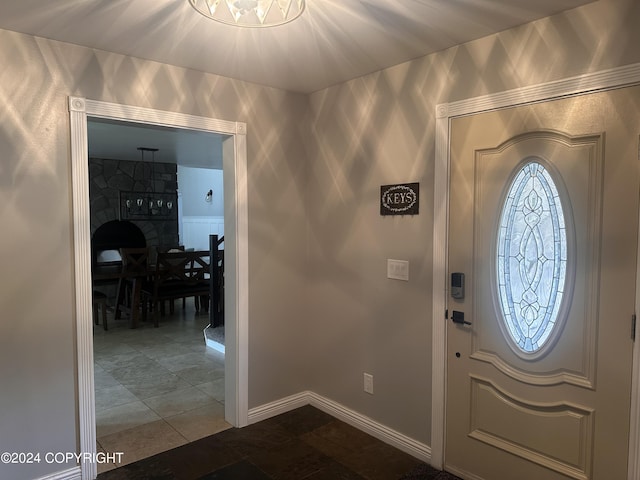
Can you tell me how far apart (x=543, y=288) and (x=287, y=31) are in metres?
1.70

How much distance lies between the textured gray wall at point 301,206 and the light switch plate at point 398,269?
0.04 m

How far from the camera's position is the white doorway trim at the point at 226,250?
90.5 inches

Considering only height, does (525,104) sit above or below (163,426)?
above

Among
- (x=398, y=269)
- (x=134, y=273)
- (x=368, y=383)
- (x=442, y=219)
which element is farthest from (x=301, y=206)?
(x=134, y=273)

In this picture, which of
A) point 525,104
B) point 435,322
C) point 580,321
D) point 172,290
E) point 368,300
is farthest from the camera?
point 172,290

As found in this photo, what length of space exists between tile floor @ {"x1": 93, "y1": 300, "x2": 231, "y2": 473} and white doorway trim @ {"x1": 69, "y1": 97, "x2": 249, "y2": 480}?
10.7 inches

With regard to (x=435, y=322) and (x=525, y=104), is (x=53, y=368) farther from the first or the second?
(x=525, y=104)

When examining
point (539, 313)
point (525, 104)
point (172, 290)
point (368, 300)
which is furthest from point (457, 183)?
point (172, 290)

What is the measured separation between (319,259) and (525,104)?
170 cm

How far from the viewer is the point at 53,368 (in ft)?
7.43

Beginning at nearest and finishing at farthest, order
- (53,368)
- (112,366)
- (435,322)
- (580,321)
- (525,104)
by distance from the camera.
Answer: (580,321) < (525,104) < (53,368) < (435,322) < (112,366)

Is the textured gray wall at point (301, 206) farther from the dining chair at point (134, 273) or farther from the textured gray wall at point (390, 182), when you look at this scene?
the dining chair at point (134, 273)

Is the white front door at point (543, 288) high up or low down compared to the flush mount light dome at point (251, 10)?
down

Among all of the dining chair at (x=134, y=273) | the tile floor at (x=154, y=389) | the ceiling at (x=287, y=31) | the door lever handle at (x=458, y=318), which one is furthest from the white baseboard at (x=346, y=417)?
the dining chair at (x=134, y=273)
